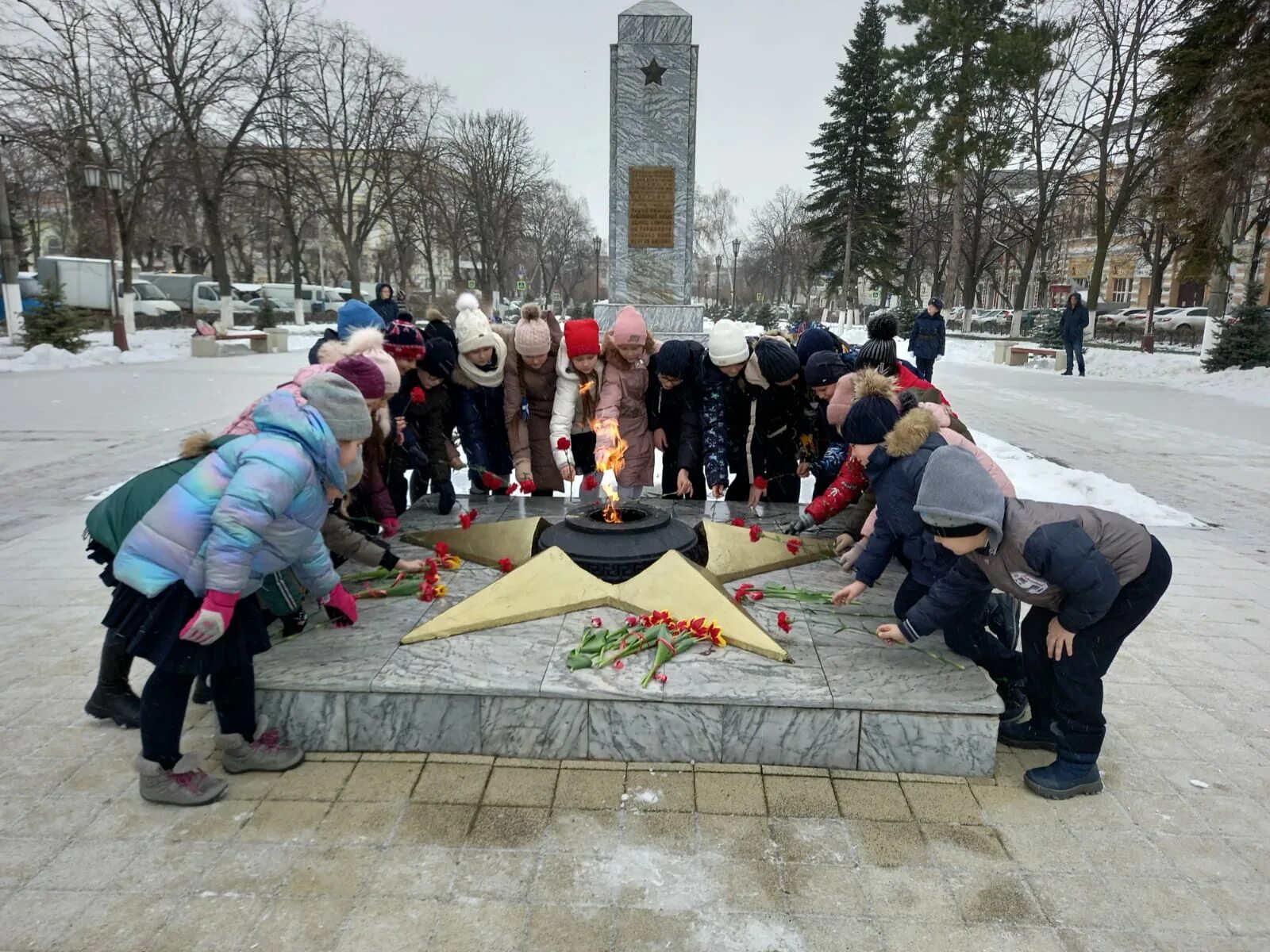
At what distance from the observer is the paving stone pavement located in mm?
2182

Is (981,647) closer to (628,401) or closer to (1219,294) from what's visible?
(628,401)

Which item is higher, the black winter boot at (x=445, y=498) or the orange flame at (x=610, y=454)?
the orange flame at (x=610, y=454)

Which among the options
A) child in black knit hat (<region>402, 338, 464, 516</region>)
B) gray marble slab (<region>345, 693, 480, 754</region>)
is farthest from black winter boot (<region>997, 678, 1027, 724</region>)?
child in black knit hat (<region>402, 338, 464, 516</region>)

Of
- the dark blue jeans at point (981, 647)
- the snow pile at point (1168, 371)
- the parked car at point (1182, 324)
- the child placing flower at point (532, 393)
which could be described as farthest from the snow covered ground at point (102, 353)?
the parked car at point (1182, 324)

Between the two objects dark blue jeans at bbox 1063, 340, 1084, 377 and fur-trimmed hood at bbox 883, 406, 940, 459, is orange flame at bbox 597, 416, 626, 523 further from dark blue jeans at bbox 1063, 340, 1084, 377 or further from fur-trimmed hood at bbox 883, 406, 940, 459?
dark blue jeans at bbox 1063, 340, 1084, 377

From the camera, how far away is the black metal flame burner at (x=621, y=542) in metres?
4.03

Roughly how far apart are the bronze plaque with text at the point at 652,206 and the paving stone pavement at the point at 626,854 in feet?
23.7

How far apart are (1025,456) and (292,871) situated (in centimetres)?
818

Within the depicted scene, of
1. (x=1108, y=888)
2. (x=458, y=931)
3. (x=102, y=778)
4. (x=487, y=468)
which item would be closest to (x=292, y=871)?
(x=458, y=931)

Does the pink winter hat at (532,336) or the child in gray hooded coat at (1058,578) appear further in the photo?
the pink winter hat at (532,336)

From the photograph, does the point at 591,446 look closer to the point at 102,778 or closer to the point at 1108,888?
the point at 102,778

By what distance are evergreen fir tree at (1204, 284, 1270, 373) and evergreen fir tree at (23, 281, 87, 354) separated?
24710 millimetres

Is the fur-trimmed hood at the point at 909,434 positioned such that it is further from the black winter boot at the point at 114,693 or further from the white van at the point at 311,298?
the white van at the point at 311,298

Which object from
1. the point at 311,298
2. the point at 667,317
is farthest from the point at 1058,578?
the point at 311,298
